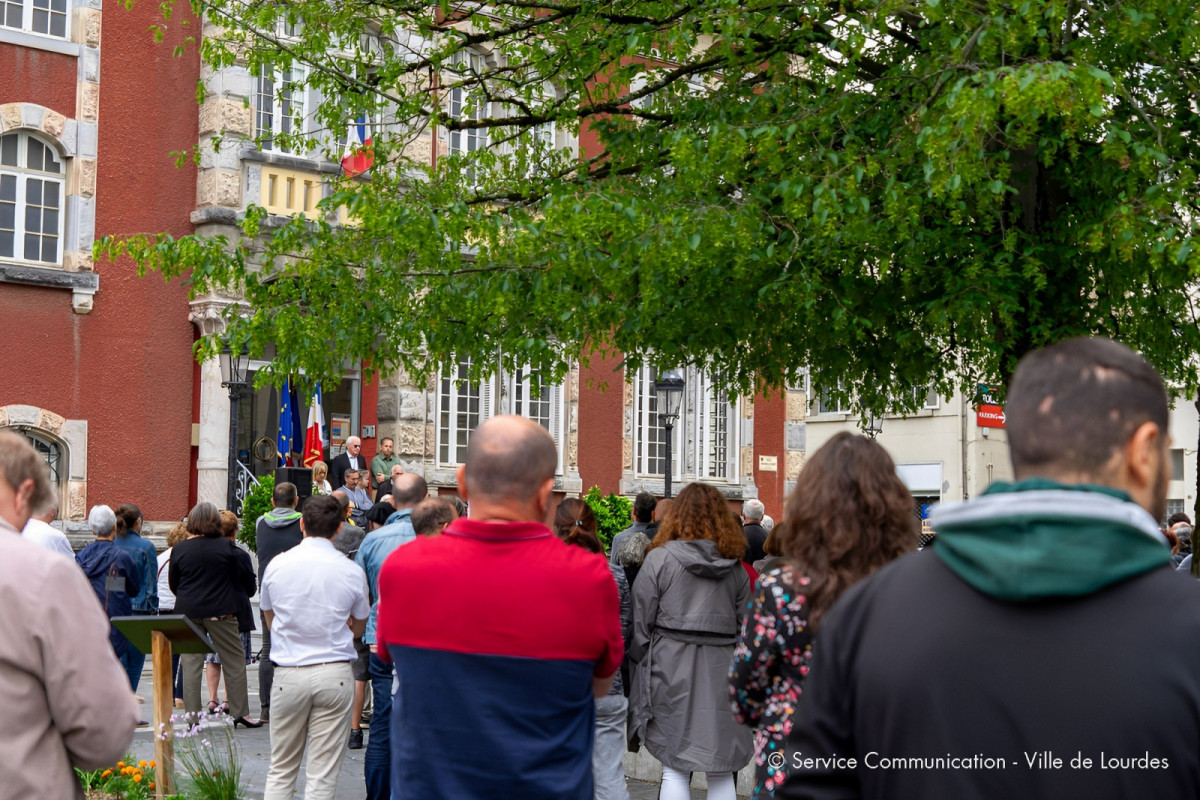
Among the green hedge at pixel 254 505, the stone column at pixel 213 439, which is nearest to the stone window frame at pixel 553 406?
the stone column at pixel 213 439

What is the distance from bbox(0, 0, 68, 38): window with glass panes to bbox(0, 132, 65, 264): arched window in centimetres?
144

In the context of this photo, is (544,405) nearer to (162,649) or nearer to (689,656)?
(162,649)

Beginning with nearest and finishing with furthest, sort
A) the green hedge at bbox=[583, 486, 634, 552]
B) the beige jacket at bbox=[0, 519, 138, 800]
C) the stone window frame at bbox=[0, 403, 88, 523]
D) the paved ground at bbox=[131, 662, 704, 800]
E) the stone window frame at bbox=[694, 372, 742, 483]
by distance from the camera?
the beige jacket at bbox=[0, 519, 138, 800]
the paved ground at bbox=[131, 662, 704, 800]
the stone window frame at bbox=[0, 403, 88, 523]
the green hedge at bbox=[583, 486, 634, 552]
the stone window frame at bbox=[694, 372, 742, 483]

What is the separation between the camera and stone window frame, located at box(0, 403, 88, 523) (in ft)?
63.4

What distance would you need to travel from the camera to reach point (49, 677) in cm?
327

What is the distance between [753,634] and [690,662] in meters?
2.91

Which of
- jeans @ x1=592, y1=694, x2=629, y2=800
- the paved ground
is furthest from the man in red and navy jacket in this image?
the paved ground

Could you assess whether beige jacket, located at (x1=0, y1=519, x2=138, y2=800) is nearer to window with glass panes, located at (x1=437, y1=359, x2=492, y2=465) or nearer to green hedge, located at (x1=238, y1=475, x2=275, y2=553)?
green hedge, located at (x1=238, y1=475, x2=275, y2=553)

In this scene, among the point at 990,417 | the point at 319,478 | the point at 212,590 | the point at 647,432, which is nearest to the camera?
the point at 212,590

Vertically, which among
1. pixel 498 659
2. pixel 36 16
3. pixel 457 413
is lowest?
pixel 498 659

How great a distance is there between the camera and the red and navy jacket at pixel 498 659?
3.90 m

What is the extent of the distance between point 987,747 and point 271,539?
10.8 m

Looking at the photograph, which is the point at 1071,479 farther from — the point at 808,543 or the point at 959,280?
the point at 959,280

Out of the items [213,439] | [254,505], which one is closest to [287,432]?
[213,439]
